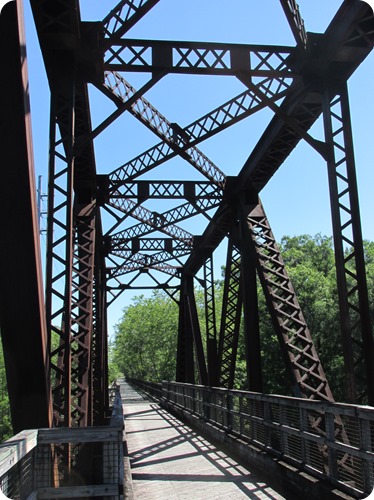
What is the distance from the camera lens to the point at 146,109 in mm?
10469

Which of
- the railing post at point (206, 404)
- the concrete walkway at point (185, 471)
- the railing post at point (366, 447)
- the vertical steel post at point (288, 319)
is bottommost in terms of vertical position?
the concrete walkway at point (185, 471)

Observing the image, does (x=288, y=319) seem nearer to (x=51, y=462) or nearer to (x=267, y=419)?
(x=267, y=419)

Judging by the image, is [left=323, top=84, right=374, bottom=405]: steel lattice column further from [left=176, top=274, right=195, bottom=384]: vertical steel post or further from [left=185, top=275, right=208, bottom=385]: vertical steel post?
[left=176, top=274, right=195, bottom=384]: vertical steel post

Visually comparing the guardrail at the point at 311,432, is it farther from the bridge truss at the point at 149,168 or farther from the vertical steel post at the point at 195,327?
the vertical steel post at the point at 195,327

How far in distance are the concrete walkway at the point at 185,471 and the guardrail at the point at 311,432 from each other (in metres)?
0.59

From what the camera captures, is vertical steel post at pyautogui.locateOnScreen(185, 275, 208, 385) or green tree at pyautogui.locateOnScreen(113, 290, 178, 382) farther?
green tree at pyautogui.locateOnScreen(113, 290, 178, 382)

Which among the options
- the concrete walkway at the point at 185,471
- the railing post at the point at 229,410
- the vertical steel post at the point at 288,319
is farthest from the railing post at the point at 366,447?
the railing post at the point at 229,410

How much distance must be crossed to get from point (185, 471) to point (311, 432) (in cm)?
215

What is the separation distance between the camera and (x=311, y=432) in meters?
6.87

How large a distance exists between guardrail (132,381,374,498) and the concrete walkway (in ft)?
1.92

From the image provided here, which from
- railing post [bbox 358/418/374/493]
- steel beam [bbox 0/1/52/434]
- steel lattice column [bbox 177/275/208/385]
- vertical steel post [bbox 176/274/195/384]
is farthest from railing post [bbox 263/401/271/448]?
vertical steel post [bbox 176/274/195/384]

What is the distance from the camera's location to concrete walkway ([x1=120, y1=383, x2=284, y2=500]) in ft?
20.7

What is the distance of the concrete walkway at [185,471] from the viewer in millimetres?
6324

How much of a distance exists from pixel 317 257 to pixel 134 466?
120 feet
